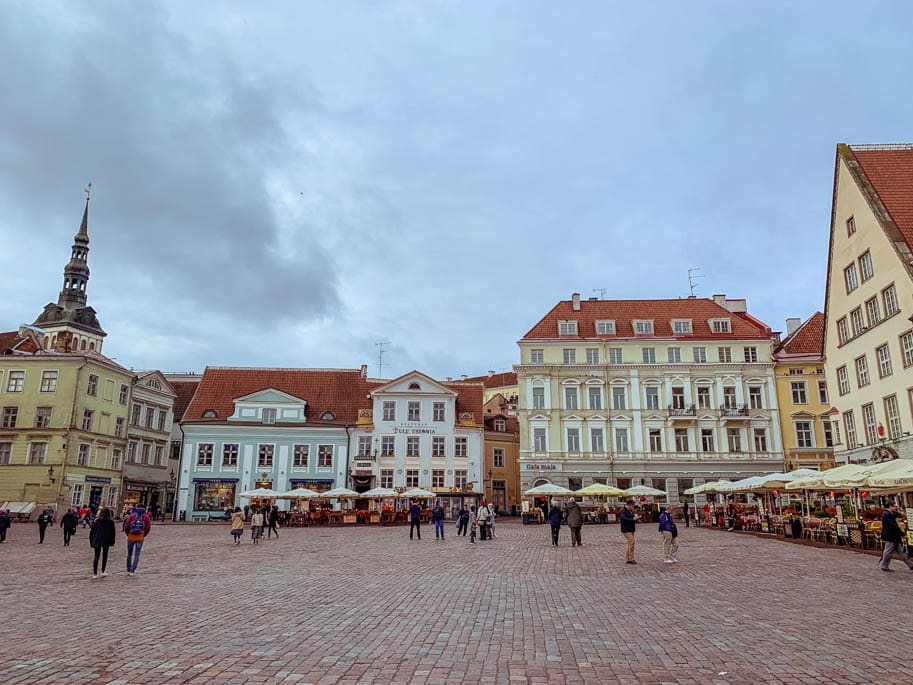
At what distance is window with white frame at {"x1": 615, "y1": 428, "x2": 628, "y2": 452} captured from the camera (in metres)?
54.3

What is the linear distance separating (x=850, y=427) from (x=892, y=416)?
5.11 m

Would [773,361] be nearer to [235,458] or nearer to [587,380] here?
[587,380]

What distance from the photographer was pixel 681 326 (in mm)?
57469

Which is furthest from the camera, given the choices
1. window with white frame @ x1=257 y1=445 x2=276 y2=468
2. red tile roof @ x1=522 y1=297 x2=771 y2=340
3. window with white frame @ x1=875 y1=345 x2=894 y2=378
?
red tile roof @ x1=522 y1=297 x2=771 y2=340

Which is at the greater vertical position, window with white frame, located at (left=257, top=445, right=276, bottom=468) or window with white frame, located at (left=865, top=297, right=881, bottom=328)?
window with white frame, located at (left=865, top=297, right=881, bottom=328)

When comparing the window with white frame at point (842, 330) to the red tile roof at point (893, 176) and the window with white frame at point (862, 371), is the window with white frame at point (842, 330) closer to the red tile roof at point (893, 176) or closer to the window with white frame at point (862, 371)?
the window with white frame at point (862, 371)

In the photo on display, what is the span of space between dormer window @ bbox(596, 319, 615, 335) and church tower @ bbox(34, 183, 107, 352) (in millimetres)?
59081

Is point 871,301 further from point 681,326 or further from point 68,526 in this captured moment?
point 68,526

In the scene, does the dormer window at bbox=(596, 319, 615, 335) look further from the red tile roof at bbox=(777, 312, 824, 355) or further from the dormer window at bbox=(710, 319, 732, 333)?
the red tile roof at bbox=(777, 312, 824, 355)

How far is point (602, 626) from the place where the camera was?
30.0ft

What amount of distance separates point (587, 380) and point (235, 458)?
2883 cm

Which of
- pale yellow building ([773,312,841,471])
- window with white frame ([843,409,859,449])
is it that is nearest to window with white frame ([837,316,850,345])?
window with white frame ([843,409,859,449])

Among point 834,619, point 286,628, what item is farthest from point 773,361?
point 286,628

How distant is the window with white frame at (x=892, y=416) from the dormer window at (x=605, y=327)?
86.9 ft
